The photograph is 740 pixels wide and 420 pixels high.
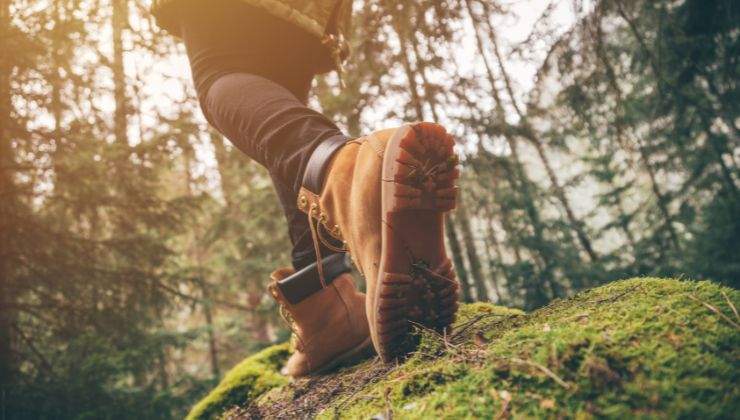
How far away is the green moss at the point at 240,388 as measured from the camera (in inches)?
95.0

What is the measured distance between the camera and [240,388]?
2.58 m

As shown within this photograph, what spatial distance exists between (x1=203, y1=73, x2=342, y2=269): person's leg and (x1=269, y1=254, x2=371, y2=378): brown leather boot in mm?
449

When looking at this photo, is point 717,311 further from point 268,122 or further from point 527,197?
point 527,197

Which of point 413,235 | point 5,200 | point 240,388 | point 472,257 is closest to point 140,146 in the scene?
point 5,200

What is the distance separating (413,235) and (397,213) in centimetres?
9

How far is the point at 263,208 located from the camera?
8.16m

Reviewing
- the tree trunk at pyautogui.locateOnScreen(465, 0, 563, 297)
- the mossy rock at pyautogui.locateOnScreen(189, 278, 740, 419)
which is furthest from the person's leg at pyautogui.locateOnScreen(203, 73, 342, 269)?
the tree trunk at pyautogui.locateOnScreen(465, 0, 563, 297)

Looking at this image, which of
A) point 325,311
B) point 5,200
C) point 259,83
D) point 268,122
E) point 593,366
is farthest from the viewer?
point 5,200

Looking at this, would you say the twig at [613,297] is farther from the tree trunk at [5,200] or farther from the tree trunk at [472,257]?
the tree trunk at [472,257]

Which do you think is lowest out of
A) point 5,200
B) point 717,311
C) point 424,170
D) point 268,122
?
point 717,311

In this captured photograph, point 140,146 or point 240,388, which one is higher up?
point 140,146

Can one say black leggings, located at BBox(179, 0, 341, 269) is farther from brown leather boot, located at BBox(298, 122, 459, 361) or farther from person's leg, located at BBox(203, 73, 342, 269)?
brown leather boot, located at BBox(298, 122, 459, 361)

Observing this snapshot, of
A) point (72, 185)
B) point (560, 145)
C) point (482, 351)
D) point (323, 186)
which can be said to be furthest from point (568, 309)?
point (560, 145)

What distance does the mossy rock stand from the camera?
658mm
